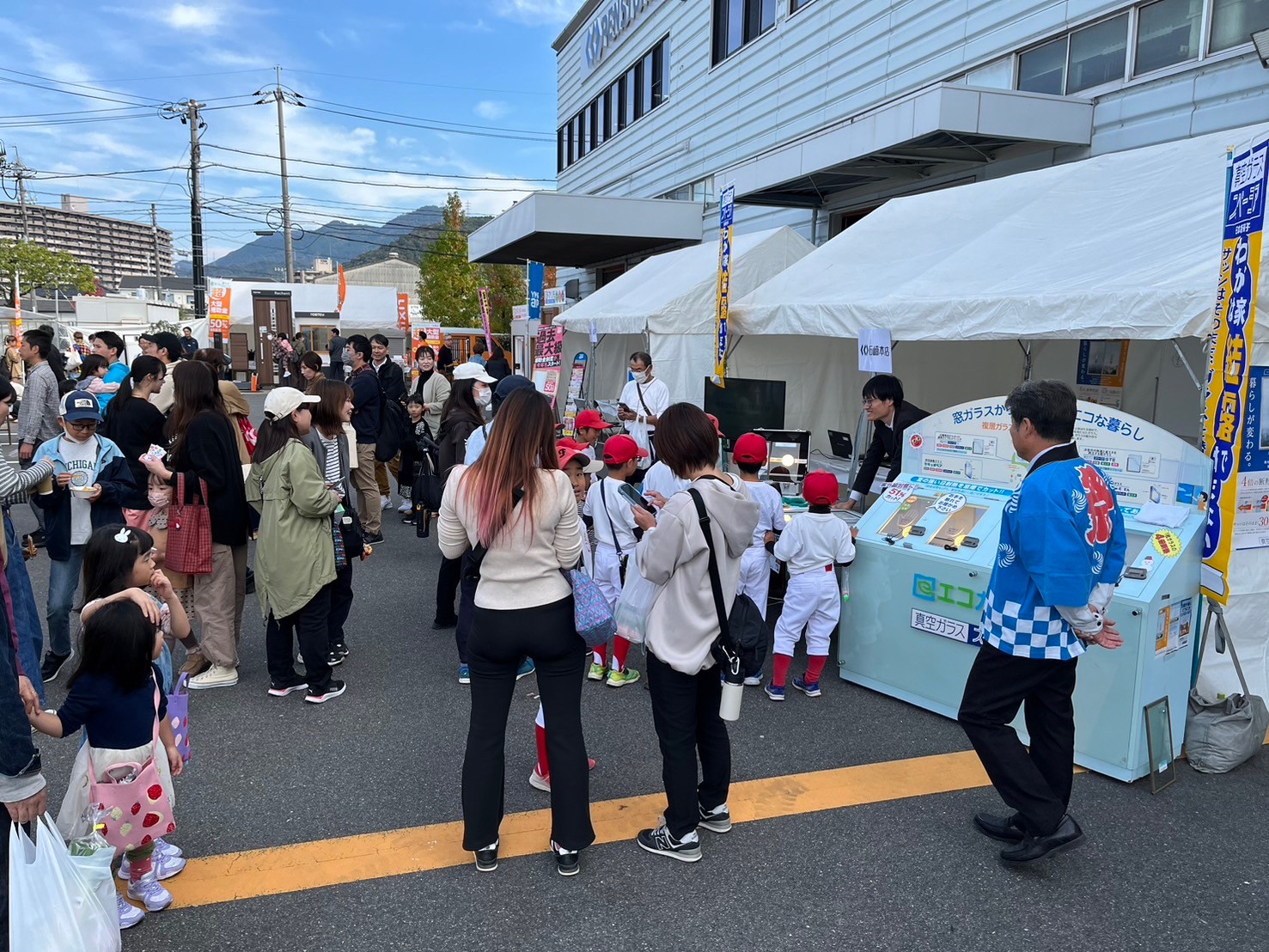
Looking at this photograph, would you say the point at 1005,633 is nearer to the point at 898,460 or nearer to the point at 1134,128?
the point at 898,460

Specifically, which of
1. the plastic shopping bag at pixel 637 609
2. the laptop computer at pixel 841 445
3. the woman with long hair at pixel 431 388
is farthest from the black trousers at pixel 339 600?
the laptop computer at pixel 841 445

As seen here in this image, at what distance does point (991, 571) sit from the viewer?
162 inches

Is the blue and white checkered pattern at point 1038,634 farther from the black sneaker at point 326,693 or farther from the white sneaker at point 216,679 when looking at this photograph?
the white sneaker at point 216,679

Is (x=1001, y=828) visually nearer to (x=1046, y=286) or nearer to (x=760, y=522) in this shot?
(x=760, y=522)

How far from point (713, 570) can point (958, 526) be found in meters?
2.11

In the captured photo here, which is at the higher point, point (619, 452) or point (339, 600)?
point (619, 452)

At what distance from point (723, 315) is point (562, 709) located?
5968 millimetres

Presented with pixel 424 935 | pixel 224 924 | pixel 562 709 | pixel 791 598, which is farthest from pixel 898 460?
pixel 224 924

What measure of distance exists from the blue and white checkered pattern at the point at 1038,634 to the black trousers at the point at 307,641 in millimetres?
3337

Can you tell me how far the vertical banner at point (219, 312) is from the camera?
29.0m

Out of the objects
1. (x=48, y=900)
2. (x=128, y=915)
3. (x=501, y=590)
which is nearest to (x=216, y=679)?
(x=128, y=915)

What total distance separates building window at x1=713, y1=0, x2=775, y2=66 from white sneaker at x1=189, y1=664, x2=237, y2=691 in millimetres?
12939

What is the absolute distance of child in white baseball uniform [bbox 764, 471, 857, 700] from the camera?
458cm

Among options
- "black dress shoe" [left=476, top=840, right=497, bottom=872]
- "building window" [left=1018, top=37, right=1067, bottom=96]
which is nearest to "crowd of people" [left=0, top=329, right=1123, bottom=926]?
"black dress shoe" [left=476, top=840, right=497, bottom=872]
